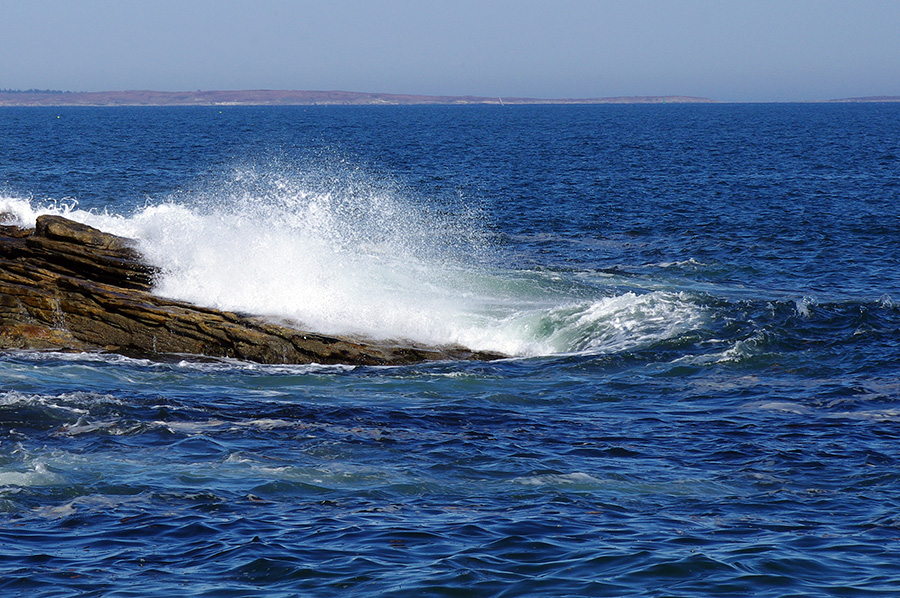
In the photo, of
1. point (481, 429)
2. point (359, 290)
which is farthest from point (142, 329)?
point (481, 429)

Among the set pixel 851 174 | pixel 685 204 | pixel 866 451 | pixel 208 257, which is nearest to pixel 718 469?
pixel 866 451

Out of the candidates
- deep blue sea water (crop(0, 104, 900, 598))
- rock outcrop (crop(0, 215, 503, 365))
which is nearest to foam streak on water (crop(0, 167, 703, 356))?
deep blue sea water (crop(0, 104, 900, 598))

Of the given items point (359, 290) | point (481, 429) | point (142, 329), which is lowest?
point (481, 429)

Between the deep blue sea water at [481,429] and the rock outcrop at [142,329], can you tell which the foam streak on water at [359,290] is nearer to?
the deep blue sea water at [481,429]

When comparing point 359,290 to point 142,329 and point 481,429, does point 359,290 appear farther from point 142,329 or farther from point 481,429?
point 481,429

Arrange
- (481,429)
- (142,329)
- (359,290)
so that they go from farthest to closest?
(359,290) < (142,329) < (481,429)

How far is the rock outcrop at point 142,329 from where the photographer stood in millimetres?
16406

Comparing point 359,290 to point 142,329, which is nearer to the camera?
point 142,329

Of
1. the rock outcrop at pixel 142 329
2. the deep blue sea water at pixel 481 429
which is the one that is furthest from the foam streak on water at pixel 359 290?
the rock outcrop at pixel 142 329

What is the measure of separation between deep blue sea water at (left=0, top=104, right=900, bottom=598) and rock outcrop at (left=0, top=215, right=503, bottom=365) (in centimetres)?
51

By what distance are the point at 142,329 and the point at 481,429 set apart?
7.03 metres

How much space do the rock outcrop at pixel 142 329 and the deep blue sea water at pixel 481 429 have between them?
1.67 ft

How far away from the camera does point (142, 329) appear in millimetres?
16578

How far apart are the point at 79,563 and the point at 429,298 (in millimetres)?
12092
